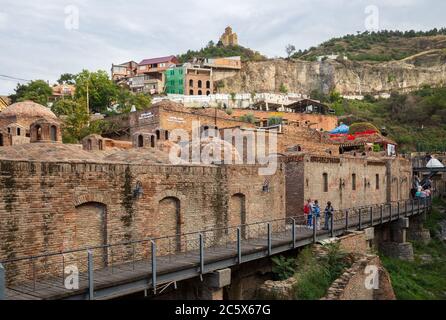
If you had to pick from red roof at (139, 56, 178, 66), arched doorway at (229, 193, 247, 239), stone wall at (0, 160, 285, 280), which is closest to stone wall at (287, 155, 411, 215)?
arched doorway at (229, 193, 247, 239)

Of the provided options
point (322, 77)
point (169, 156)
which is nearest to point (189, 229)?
point (169, 156)

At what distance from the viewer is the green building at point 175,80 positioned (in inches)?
3516

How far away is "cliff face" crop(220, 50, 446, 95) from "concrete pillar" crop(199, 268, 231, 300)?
90.4 meters

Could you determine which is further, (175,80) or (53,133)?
(175,80)

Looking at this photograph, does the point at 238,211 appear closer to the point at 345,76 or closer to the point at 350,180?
the point at 350,180

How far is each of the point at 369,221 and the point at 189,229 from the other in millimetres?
11937

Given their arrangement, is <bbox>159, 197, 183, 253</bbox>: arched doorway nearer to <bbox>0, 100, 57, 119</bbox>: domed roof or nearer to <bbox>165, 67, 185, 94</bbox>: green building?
<bbox>0, 100, 57, 119</bbox>: domed roof

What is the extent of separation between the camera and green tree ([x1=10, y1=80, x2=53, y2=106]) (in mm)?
62950

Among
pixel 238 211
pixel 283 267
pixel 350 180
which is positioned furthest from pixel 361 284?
pixel 350 180

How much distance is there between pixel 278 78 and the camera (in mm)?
105562

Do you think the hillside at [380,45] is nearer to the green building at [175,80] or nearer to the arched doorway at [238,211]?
the green building at [175,80]

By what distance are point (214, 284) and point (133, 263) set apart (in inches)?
104

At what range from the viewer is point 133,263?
12938 mm
